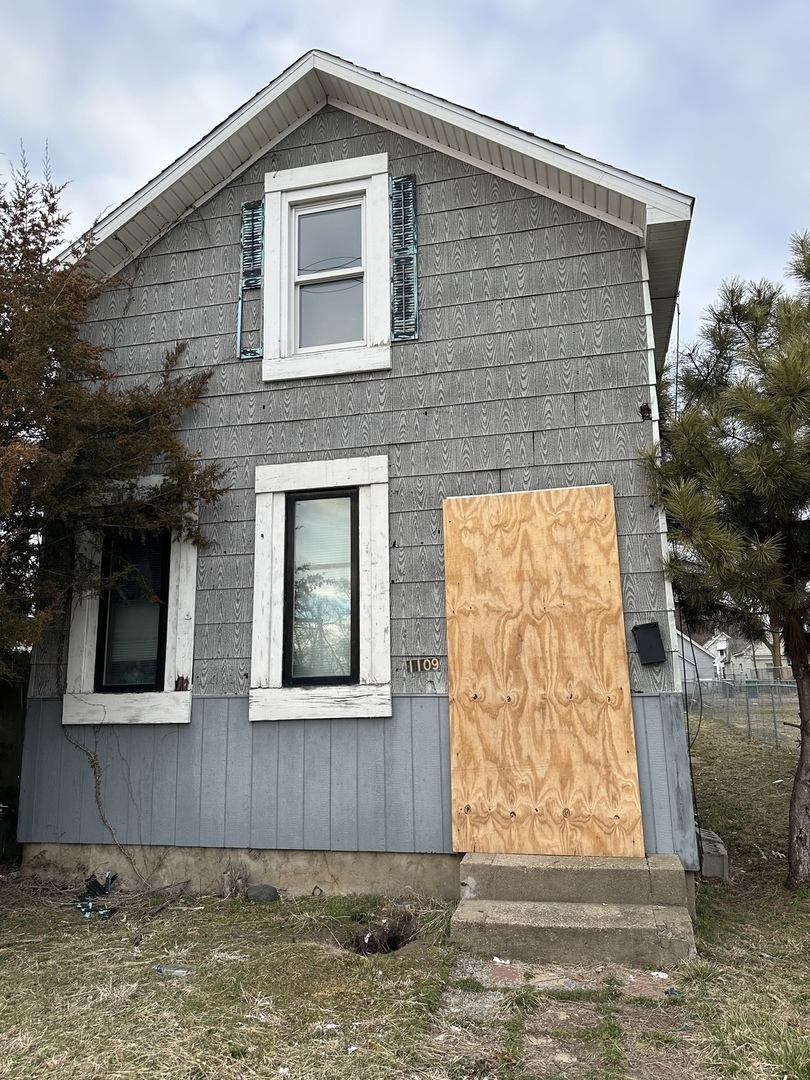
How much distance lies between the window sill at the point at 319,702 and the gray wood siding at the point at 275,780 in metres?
0.08

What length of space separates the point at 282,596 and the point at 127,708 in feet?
4.99

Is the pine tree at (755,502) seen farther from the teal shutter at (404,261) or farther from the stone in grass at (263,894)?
the stone in grass at (263,894)

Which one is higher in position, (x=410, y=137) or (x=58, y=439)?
(x=410, y=137)

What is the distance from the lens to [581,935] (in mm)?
4203

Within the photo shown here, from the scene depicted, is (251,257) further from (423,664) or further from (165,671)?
(423,664)

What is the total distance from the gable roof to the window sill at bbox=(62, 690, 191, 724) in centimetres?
374

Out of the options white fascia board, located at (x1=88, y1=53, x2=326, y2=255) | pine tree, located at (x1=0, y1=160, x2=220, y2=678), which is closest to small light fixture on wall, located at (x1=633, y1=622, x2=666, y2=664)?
pine tree, located at (x1=0, y1=160, x2=220, y2=678)

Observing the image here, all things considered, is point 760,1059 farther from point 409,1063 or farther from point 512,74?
point 512,74

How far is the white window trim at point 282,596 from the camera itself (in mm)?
5684

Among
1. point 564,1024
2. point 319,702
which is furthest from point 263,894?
point 564,1024

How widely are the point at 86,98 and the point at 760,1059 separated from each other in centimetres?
1394

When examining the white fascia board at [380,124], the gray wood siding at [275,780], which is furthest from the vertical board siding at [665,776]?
the white fascia board at [380,124]

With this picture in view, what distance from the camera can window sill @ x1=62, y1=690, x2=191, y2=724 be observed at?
6.00 m

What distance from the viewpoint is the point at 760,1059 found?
3.05 m
